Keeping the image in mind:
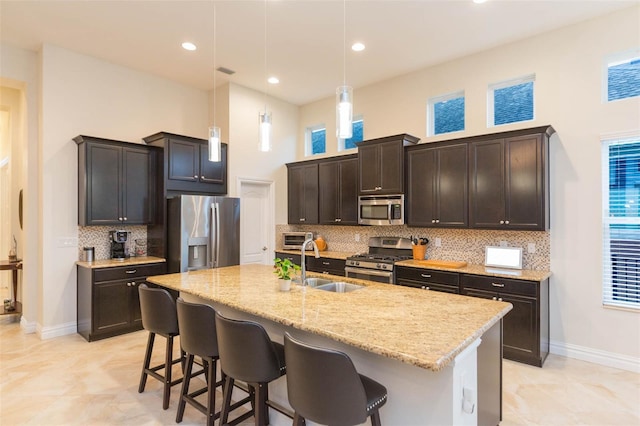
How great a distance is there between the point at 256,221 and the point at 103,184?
2.44m

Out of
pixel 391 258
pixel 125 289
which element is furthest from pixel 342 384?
pixel 125 289

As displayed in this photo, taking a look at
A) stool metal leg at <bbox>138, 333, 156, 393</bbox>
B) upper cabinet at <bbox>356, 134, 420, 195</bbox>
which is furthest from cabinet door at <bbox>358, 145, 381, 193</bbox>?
stool metal leg at <bbox>138, 333, 156, 393</bbox>

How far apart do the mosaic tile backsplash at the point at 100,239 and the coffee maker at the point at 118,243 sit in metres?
0.08

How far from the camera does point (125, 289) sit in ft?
14.7

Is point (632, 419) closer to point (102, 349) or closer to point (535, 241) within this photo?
point (535, 241)

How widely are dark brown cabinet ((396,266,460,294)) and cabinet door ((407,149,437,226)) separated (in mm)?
663

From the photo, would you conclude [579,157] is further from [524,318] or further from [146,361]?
[146,361]

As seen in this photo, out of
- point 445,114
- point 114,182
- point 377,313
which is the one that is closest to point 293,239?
point 114,182

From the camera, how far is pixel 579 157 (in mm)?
3773

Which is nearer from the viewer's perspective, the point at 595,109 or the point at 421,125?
the point at 595,109

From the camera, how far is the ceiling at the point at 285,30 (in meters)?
3.55

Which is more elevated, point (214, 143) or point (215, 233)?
point (214, 143)

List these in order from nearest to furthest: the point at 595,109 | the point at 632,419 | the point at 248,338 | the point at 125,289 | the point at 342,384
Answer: the point at 342,384
the point at 248,338
the point at 632,419
the point at 595,109
the point at 125,289

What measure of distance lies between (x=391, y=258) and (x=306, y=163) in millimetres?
2382
